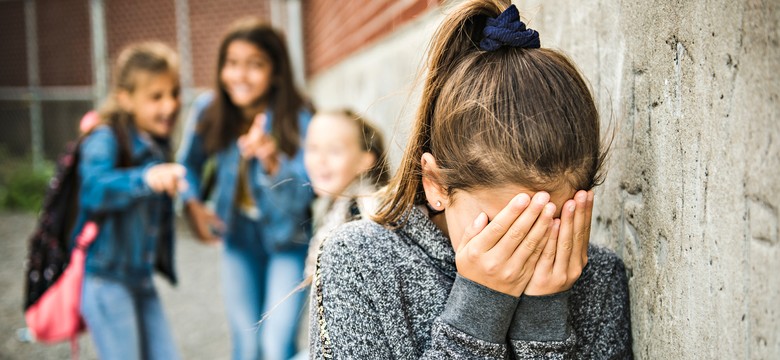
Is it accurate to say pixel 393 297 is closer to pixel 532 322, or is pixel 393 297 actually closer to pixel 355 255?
pixel 355 255

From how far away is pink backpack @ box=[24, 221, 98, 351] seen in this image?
129 inches

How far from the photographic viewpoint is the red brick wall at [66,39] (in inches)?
506

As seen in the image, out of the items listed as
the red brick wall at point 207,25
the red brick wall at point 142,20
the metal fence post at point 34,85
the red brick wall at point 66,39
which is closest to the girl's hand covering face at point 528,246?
the red brick wall at point 207,25

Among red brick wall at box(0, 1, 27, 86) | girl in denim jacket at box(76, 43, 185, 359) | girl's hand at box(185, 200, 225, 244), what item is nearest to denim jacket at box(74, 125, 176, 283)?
girl in denim jacket at box(76, 43, 185, 359)

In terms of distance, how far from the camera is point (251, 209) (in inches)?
147

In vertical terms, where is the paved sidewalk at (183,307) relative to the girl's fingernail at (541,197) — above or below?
below

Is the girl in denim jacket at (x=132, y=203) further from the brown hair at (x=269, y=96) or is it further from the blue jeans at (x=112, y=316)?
the brown hair at (x=269, y=96)

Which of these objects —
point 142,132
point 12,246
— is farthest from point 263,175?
point 12,246

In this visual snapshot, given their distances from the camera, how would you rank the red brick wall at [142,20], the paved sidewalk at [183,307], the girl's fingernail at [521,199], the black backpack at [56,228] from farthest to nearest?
the red brick wall at [142,20] → the paved sidewalk at [183,307] → the black backpack at [56,228] → the girl's fingernail at [521,199]

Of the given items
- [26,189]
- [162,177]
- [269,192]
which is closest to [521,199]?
[162,177]

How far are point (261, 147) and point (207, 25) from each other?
9.01 m

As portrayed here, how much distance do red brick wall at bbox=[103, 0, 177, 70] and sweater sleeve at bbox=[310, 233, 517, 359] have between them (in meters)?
11.5

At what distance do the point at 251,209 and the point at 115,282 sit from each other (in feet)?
2.49

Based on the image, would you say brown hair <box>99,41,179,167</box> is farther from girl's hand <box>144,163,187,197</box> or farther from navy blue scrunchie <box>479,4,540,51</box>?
navy blue scrunchie <box>479,4,540,51</box>
